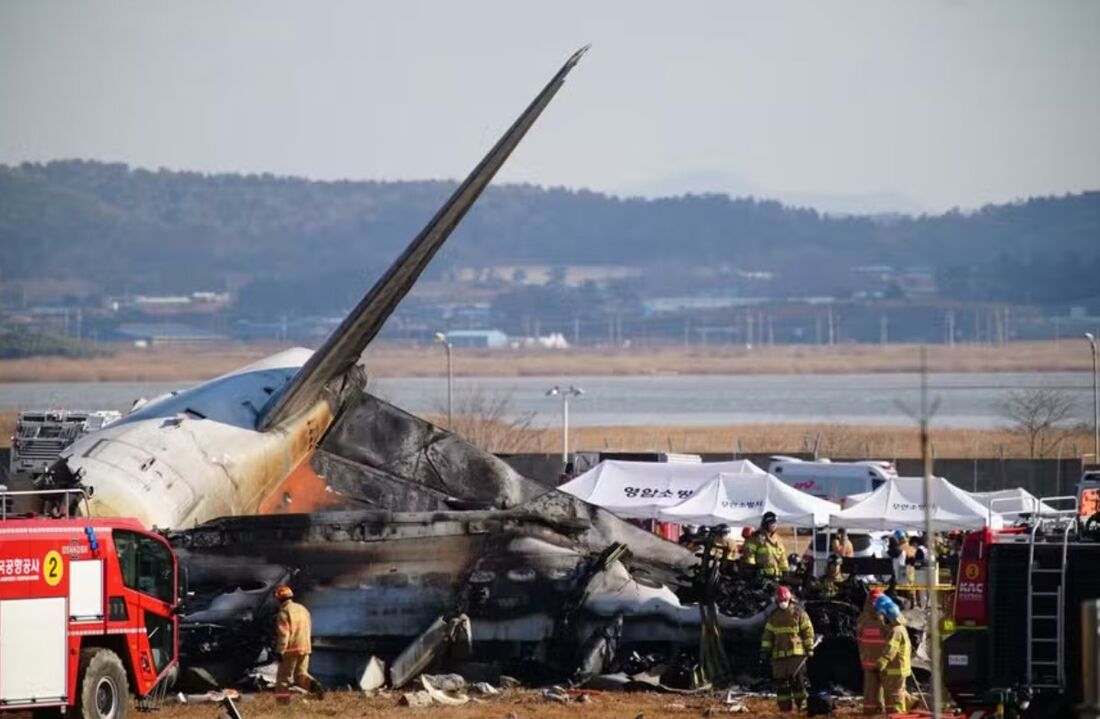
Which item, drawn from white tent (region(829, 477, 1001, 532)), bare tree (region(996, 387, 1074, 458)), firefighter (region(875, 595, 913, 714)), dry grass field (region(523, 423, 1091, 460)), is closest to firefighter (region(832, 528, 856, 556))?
white tent (region(829, 477, 1001, 532))

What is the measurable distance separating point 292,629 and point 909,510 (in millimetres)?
20817

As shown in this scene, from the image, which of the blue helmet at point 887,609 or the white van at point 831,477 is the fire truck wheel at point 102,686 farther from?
the white van at point 831,477

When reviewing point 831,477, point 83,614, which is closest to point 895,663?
point 83,614

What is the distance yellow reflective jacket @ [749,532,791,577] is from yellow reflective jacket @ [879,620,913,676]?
7232 millimetres

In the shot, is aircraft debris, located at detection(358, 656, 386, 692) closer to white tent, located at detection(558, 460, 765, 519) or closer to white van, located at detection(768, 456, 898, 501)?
white tent, located at detection(558, 460, 765, 519)

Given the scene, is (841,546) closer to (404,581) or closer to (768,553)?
(768,553)

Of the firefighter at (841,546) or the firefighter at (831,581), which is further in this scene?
the firefighter at (841,546)

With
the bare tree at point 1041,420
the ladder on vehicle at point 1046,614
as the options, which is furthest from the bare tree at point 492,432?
the ladder on vehicle at point 1046,614

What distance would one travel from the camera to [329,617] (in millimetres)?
29906

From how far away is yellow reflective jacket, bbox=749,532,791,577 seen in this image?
33188 mm

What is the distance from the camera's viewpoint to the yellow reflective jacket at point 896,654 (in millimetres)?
25500

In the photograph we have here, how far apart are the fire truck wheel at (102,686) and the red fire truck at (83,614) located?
0.04 feet

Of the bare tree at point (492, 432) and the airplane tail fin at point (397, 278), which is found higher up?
the airplane tail fin at point (397, 278)

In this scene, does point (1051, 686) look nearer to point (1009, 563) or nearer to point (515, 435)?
point (1009, 563)
